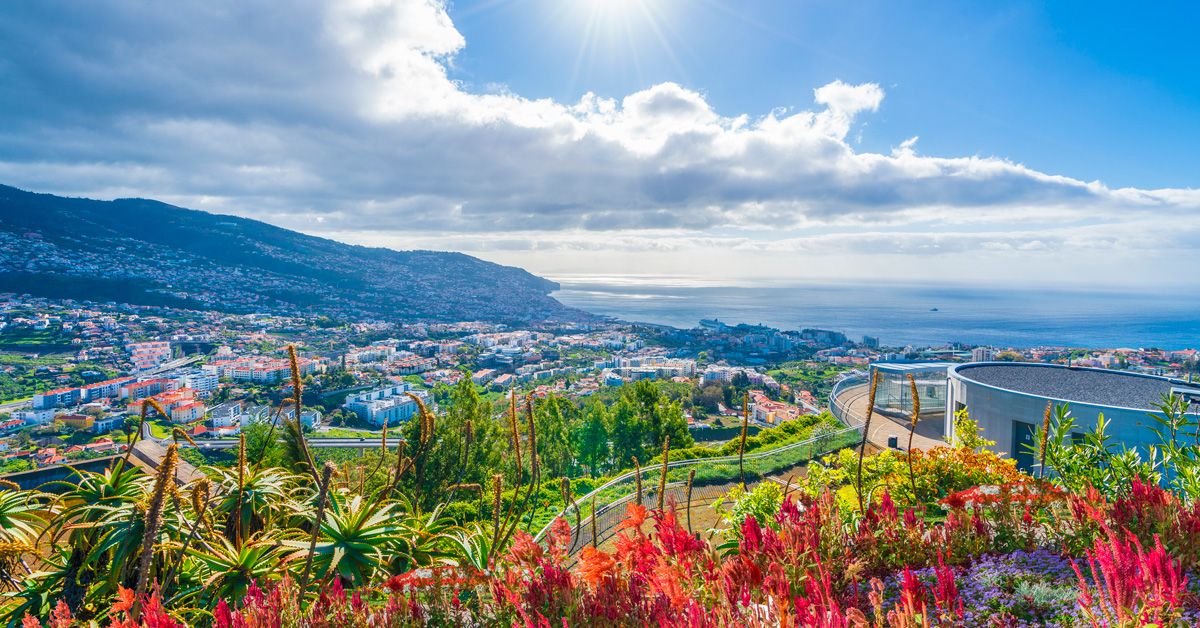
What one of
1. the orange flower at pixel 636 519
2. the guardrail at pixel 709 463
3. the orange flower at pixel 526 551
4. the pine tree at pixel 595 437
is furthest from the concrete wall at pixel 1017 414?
the pine tree at pixel 595 437

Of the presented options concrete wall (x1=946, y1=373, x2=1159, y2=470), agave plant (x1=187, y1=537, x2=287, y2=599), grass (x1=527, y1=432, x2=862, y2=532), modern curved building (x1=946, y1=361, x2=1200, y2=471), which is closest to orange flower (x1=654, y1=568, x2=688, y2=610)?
agave plant (x1=187, y1=537, x2=287, y2=599)

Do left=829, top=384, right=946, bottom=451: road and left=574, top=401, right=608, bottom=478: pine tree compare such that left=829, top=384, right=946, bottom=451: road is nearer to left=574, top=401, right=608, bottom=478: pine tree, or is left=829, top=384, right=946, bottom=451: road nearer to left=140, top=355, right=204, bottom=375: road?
left=574, top=401, right=608, bottom=478: pine tree

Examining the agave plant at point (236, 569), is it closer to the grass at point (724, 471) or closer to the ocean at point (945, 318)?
the grass at point (724, 471)

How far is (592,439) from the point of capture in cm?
1675

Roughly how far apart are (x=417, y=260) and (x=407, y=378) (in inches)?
3293

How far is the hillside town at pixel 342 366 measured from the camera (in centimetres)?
2603

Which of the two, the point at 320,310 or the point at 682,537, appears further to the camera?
the point at 320,310

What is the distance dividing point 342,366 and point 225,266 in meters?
57.5

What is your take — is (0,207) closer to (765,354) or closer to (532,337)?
(532,337)

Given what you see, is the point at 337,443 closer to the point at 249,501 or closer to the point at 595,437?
the point at 595,437

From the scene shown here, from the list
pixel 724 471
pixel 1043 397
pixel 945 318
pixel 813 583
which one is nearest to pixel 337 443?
pixel 724 471

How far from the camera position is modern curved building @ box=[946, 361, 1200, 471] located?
8.28m

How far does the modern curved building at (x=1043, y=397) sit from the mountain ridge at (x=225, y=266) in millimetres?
79530

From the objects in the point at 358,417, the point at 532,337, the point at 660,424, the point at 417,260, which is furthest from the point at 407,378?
the point at 417,260
